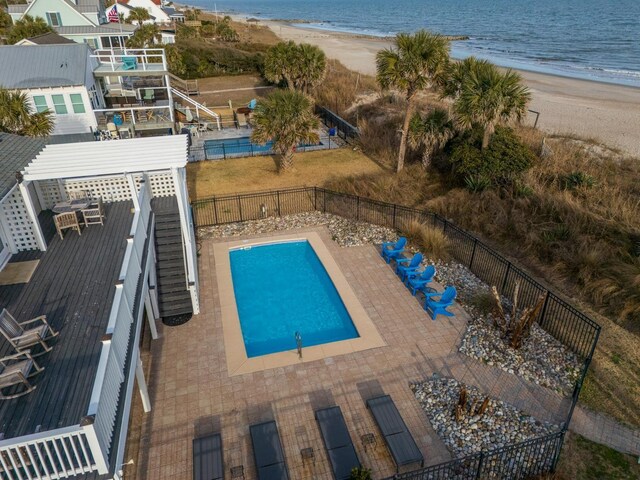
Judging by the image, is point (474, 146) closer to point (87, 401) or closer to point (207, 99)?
point (87, 401)

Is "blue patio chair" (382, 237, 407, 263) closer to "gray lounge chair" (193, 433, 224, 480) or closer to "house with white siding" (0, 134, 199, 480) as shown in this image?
"house with white siding" (0, 134, 199, 480)

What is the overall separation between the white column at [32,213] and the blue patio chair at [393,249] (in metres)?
10.9

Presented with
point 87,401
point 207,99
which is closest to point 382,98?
point 207,99

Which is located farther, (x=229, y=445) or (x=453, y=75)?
(x=453, y=75)

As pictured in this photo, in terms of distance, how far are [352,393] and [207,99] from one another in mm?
39836

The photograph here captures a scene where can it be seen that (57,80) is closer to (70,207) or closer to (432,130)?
(70,207)

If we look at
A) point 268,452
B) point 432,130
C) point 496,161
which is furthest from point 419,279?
point 432,130

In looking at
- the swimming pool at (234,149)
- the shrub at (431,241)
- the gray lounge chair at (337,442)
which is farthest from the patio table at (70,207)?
the swimming pool at (234,149)

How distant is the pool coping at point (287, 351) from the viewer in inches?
447

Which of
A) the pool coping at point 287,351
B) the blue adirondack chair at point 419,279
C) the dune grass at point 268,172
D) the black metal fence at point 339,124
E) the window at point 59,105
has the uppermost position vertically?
the window at point 59,105

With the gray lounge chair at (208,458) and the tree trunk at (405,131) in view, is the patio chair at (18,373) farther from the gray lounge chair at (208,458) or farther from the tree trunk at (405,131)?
the tree trunk at (405,131)

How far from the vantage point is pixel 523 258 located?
51.4 ft

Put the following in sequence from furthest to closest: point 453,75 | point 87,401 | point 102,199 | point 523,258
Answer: point 453,75, point 523,258, point 102,199, point 87,401

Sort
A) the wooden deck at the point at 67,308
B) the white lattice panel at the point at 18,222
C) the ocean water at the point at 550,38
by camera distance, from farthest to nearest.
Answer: the ocean water at the point at 550,38 → the white lattice panel at the point at 18,222 → the wooden deck at the point at 67,308
